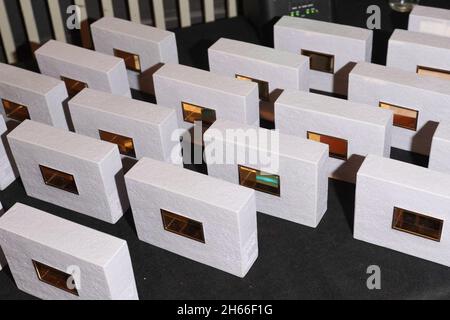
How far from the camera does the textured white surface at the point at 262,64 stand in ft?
13.4

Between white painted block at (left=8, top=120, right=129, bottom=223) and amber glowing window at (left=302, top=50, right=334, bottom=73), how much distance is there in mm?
1469

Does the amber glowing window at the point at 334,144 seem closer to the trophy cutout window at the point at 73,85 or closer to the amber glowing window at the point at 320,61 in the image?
the amber glowing window at the point at 320,61

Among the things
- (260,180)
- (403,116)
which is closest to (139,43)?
(260,180)

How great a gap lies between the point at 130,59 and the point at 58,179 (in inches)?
44.9

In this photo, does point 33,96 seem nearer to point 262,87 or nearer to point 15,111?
point 15,111

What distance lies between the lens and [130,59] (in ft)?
15.0

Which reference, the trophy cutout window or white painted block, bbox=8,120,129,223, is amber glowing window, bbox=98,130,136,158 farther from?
the trophy cutout window

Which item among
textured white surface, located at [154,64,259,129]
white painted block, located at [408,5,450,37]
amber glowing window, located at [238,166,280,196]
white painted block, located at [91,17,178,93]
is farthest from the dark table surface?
white painted block, located at [408,5,450,37]

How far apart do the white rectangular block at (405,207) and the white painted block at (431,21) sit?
1425mm

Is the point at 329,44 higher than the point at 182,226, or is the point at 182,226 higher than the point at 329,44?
the point at 329,44

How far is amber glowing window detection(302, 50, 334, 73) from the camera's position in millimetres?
4398

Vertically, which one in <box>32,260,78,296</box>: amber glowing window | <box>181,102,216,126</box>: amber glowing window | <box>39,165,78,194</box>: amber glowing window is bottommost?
<box>32,260,78,296</box>: amber glowing window

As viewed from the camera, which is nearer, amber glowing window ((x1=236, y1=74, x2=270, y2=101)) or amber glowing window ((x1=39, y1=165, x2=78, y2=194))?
amber glowing window ((x1=39, y1=165, x2=78, y2=194))
